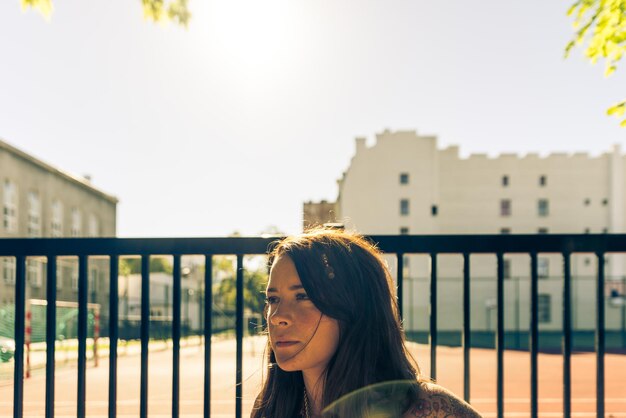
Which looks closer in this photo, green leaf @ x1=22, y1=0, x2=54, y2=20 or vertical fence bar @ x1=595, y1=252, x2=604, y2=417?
vertical fence bar @ x1=595, y1=252, x2=604, y2=417

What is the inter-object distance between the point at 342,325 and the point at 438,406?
310mm

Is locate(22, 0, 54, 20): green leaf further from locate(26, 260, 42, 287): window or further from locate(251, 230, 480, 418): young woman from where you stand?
locate(26, 260, 42, 287): window

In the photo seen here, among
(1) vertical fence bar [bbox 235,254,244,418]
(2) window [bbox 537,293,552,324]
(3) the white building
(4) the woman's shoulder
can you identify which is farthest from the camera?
(3) the white building

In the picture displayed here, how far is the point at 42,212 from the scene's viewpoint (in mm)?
43219

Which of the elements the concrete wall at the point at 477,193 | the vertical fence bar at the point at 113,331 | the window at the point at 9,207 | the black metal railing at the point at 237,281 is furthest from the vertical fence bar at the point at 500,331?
the concrete wall at the point at 477,193

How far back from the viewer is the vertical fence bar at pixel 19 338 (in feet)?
9.11

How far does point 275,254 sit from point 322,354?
12.7 inches

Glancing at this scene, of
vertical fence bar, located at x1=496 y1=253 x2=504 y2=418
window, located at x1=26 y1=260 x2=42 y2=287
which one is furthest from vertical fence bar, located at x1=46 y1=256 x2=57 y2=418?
window, located at x1=26 y1=260 x2=42 y2=287

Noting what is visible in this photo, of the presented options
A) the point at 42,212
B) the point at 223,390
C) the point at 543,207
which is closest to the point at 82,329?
the point at 223,390

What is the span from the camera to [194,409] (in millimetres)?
8828

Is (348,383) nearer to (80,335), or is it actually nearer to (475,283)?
(80,335)

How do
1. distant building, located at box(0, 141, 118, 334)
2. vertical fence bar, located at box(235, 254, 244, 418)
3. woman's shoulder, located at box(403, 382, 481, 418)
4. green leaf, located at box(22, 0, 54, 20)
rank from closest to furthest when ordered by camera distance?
woman's shoulder, located at box(403, 382, 481, 418), vertical fence bar, located at box(235, 254, 244, 418), green leaf, located at box(22, 0, 54, 20), distant building, located at box(0, 141, 118, 334)

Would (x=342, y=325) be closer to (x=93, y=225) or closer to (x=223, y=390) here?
(x=223, y=390)

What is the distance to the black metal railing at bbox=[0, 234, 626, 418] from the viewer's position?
2703mm
